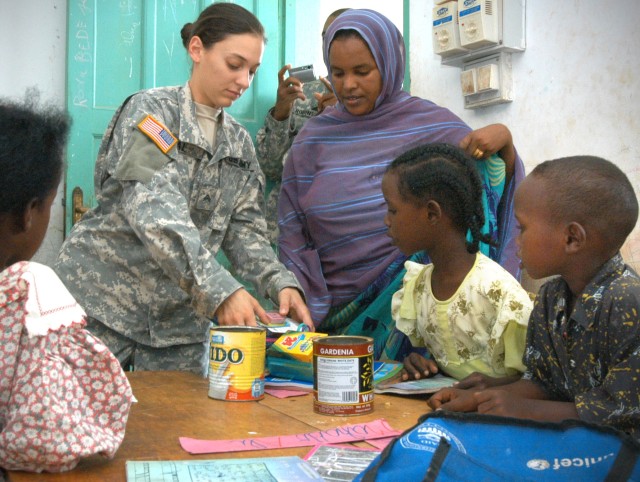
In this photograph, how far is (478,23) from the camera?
2.89 metres

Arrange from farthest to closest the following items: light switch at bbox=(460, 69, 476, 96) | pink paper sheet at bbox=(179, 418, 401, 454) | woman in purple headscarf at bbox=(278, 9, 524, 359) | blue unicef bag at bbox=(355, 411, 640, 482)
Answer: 1. light switch at bbox=(460, 69, 476, 96)
2. woman in purple headscarf at bbox=(278, 9, 524, 359)
3. pink paper sheet at bbox=(179, 418, 401, 454)
4. blue unicef bag at bbox=(355, 411, 640, 482)

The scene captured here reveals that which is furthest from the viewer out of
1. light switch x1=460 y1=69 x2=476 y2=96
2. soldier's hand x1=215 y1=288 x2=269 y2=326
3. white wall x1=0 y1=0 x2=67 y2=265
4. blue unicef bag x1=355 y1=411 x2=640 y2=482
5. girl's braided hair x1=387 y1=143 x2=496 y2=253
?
white wall x1=0 y1=0 x2=67 y2=265

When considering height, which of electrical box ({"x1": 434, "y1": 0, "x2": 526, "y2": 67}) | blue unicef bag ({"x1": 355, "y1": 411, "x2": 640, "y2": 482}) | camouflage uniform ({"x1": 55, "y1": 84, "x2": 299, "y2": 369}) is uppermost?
electrical box ({"x1": 434, "y1": 0, "x2": 526, "y2": 67})

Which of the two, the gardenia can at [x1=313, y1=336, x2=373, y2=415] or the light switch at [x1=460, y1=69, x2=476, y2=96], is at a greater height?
the light switch at [x1=460, y1=69, x2=476, y2=96]

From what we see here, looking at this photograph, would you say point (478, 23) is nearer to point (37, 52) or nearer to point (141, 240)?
point (141, 240)

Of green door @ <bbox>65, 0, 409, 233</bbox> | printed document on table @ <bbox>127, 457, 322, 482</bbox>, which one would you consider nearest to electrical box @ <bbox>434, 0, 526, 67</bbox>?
green door @ <bbox>65, 0, 409, 233</bbox>

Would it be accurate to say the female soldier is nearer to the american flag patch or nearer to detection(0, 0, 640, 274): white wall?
the american flag patch

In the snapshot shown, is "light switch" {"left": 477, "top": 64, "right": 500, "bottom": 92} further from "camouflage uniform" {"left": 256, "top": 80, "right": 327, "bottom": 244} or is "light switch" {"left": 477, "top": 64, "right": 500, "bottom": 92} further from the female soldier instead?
the female soldier

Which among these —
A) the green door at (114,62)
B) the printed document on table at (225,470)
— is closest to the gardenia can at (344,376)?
the printed document on table at (225,470)

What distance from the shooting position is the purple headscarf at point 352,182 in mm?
2018

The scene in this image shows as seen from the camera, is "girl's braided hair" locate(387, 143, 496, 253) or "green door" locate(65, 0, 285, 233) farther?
"green door" locate(65, 0, 285, 233)

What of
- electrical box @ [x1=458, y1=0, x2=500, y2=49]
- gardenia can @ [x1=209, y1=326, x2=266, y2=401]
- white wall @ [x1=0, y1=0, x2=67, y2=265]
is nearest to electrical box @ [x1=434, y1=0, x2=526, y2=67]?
electrical box @ [x1=458, y1=0, x2=500, y2=49]

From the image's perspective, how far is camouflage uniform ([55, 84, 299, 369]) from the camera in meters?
1.81

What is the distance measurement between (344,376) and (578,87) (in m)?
1.86
